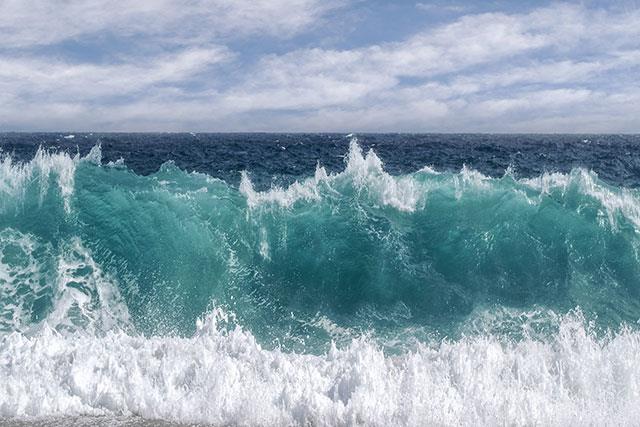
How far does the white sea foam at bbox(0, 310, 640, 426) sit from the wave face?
0.03m

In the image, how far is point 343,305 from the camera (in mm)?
9969

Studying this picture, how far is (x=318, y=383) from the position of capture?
5820 millimetres

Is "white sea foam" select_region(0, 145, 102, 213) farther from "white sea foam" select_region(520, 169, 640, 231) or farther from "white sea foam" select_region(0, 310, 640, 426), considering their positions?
"white sea foam" select_region(520, 169, 640, 231)

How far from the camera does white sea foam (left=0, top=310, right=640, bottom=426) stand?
17.3ft

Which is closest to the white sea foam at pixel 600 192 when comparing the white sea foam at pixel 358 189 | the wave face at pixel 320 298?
the wave face at pixel 320 298

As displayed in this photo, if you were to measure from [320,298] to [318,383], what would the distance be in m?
4.30

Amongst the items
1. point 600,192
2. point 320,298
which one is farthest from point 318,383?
point 600,192

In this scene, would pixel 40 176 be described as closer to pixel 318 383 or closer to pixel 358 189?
pixel 358 189

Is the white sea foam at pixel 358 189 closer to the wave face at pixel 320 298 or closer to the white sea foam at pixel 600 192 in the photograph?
the wave face at pixel 320 298

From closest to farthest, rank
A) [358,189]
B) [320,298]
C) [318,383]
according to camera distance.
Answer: [318,383] → [320,298] → [358,189]

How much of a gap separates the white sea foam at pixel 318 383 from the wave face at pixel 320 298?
0.03 m

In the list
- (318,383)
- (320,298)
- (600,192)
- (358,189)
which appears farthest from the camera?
(358,189)

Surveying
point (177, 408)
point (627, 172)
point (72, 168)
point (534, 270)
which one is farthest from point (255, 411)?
point (627, 172)

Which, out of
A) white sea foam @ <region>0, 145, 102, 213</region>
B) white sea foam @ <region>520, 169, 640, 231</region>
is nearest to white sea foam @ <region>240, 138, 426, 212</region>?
white sea foam @ <region>520, 169, 640, 231</region>
